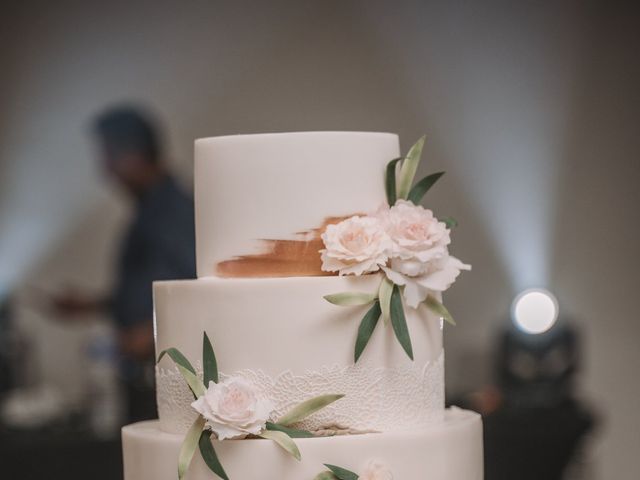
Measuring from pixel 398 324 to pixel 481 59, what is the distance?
15.0 ft

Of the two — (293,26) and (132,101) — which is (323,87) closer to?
(293,26)

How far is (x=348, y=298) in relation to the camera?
7.06 ft

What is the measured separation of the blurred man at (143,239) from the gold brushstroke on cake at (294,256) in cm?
227

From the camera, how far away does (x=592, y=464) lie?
6449mm

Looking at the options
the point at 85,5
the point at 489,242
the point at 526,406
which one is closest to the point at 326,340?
the point at 526,406

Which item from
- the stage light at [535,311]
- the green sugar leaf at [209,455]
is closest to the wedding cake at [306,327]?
the green sugar leaf at [209,455]

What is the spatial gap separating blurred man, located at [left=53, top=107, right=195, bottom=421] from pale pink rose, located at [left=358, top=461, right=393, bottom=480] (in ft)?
7.98

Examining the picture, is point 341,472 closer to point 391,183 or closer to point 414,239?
point 414,239

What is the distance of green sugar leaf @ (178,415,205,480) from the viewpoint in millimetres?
2102

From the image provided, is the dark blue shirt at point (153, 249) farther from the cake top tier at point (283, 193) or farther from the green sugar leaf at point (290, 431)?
the green sugar leaf at point (290, 431)

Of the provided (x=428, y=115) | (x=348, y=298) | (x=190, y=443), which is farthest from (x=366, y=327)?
(x=428, y=115)

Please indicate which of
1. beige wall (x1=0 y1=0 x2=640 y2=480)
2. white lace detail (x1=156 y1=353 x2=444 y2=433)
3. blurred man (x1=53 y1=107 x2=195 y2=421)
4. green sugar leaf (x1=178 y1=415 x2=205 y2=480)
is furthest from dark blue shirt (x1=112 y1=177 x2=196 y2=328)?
green sugar leaf (x1=178 y1=415 x2=205 y2=480)

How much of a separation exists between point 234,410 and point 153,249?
2786 millimetres

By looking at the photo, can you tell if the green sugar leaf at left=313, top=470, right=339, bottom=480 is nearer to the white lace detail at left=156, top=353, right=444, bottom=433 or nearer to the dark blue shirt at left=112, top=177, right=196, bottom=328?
the white lace detail at left=156, top=353, right=444, bottom=433
